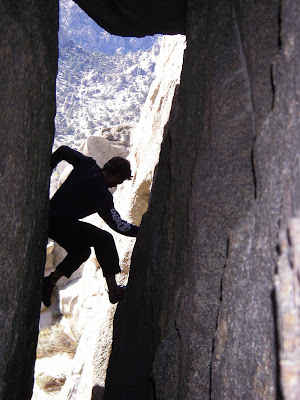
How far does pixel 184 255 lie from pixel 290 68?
4.58ft

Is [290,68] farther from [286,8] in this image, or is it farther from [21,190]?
[21,190]

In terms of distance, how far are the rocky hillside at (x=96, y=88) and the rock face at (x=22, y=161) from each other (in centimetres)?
4406

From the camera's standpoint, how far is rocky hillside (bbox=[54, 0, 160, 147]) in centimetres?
→ 5400

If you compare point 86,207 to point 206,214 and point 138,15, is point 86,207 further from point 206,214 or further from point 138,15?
point 138,15

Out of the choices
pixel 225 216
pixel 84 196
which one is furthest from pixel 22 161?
pixel 225 216

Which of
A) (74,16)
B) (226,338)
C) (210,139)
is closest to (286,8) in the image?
(210,139)

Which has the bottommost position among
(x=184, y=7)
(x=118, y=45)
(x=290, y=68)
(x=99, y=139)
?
(x=290, y=68)

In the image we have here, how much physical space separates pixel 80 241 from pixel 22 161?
4.73 ft

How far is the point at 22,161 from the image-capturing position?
9.49ft

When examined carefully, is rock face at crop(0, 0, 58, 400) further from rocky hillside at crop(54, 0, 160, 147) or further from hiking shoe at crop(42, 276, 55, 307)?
rocky hillside at crop(54, 0, 160, 147)

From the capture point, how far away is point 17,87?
275cm

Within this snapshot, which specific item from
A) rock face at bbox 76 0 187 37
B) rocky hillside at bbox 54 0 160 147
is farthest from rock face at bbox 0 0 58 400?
rocky hillside at bbox 54 0 160 147

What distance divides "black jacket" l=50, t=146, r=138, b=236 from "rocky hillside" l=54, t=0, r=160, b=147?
43289 millimetres

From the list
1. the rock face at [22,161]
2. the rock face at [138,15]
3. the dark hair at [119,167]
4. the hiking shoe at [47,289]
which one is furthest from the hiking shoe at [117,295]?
the rock face at [138,15]
